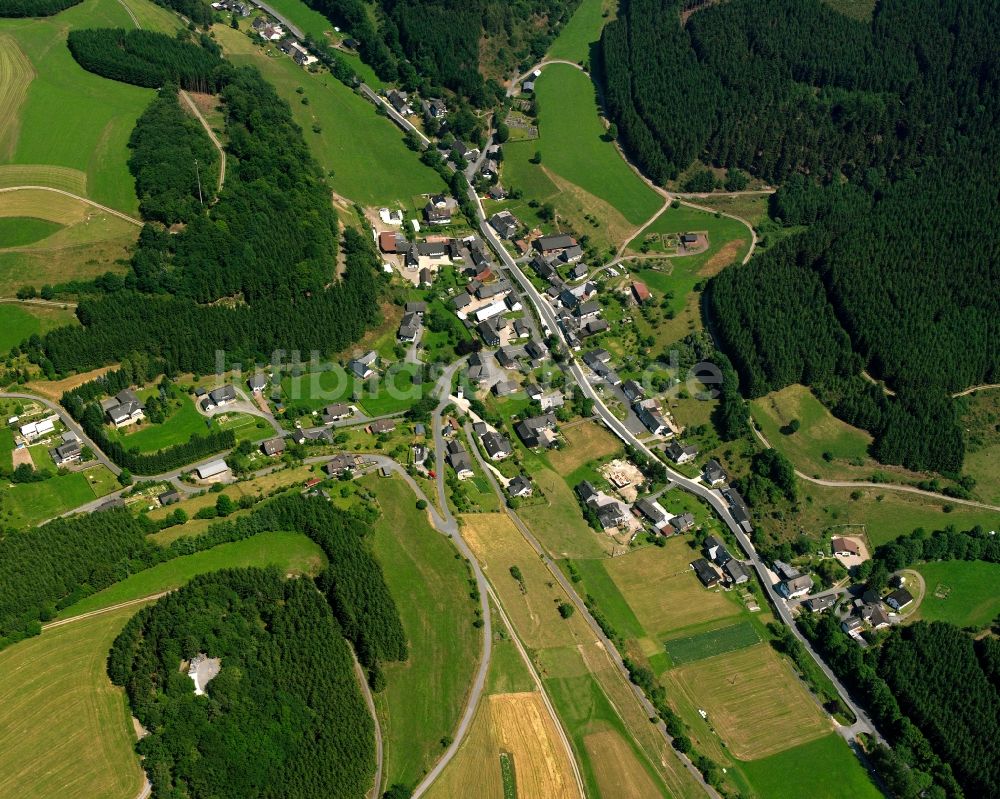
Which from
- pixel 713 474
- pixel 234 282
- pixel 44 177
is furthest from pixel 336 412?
pixel 44 177

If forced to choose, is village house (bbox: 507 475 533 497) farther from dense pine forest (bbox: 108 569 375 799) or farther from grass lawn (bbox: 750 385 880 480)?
grass lawn (bbox: 750 385 880 480)

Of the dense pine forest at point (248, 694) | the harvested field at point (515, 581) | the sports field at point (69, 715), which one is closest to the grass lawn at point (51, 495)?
the sports field at point (69, 715)

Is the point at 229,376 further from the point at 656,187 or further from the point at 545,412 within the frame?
the point at 656,187

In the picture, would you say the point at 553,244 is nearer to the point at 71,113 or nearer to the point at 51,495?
the point at 71,113

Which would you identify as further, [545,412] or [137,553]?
[545,412]

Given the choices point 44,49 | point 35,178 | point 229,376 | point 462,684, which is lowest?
point 462,684

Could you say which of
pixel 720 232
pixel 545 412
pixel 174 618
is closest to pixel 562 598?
pixel 545 412
